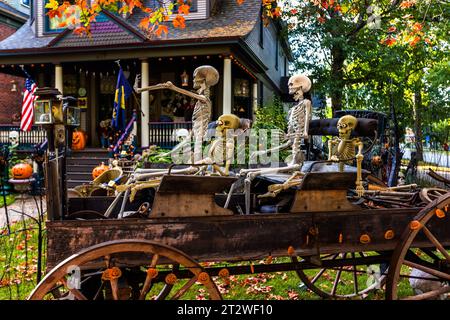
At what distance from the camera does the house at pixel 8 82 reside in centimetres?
1898

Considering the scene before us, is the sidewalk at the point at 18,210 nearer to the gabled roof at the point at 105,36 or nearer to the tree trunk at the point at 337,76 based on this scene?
the gabled roof at the point at 105,36

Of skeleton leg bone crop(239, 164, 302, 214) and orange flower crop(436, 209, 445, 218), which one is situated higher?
skeleton leg bone crop(239, 164, 302, 214)

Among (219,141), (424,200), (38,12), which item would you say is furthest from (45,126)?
(38,12)

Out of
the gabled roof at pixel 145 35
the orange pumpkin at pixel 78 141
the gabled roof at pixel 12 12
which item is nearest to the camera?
the gabled roof at pixel 145 35

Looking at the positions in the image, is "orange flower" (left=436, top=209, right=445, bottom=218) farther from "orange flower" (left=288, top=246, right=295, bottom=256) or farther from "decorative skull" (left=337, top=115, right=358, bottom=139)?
"decorative skull" (left=337, top=115, right=358, bottom=139)

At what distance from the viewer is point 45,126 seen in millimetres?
2951

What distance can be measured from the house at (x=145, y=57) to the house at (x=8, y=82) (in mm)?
2570

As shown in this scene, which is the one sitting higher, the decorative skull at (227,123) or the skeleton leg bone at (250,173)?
the decorative skull at (227,123)

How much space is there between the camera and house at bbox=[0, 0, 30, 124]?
19.0m

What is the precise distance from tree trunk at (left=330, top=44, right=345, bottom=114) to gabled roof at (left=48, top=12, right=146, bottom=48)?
7396mm

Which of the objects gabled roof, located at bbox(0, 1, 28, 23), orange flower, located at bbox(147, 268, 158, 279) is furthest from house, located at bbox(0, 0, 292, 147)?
orange flower, located at bbox(147, 268, 158, 279)

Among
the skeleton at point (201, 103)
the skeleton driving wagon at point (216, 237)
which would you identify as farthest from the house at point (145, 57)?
the skeleton driving wagon at point (216, 237)

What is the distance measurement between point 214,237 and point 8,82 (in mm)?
19835

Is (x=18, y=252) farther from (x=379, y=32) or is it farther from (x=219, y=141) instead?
(x=379, y=32)
